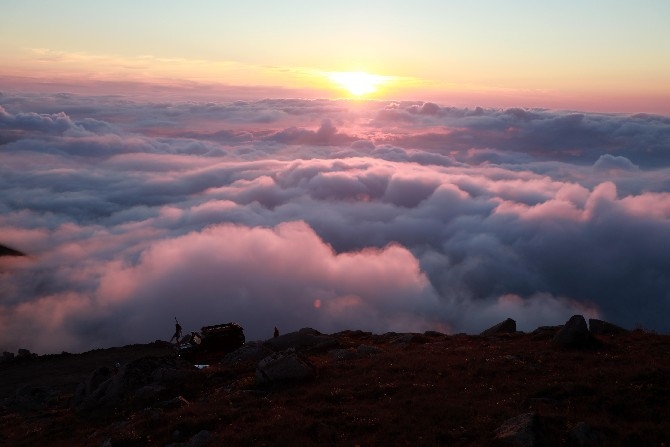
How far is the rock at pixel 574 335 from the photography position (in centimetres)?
2939

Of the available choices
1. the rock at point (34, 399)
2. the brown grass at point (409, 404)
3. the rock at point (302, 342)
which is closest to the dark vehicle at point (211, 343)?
the rock at point (302, 342)

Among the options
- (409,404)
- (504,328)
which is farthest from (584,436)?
(504,328)

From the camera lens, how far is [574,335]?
2952 centimetres

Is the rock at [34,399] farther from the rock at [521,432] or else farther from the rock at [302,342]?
the rock at [521,432]

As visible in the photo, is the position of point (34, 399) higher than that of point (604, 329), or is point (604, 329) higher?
point (604, 329)

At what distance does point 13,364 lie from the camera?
53.3 metres

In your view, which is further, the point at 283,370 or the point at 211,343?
the point at 211,343

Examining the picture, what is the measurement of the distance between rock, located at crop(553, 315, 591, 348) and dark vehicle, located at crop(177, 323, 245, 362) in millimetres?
22279

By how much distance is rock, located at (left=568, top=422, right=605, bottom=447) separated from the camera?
15.6 m

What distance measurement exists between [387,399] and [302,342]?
19005mm

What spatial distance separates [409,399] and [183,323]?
9101 centimetres

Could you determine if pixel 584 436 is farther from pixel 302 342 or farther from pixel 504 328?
pixel 504 328

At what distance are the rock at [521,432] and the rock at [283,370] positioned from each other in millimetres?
11687

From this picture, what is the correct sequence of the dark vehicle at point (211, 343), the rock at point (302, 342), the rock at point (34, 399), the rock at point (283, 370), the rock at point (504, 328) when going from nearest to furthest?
the rock at point (283, 370) → the rock at point (34, 399) → the rock at point (302, 342) → the dark vehicle at point (211, 343) → the rock at point (504, 328)
